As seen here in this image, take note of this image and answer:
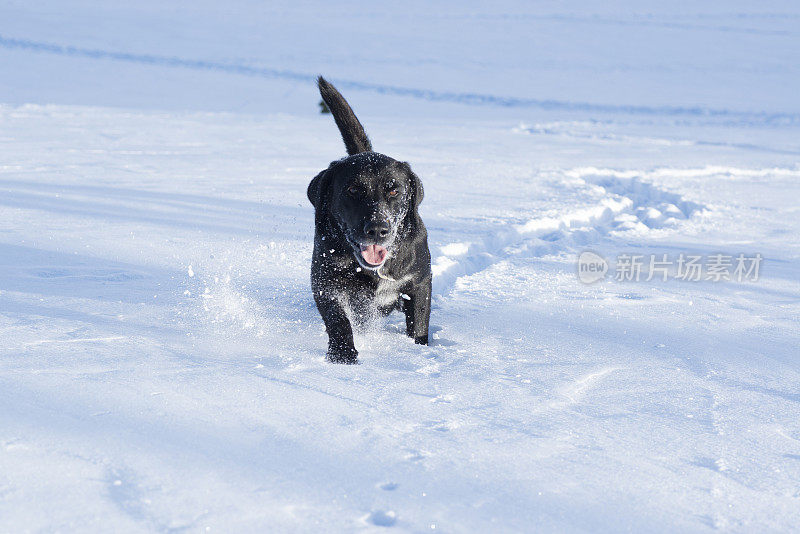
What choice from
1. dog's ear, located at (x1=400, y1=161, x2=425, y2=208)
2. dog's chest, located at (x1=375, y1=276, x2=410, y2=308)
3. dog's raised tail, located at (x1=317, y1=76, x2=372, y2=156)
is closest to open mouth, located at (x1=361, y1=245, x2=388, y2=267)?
dog's chest, located at (x1=375, y1=276, x2=410, y2=308)

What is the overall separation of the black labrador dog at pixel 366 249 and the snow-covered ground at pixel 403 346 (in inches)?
5.1

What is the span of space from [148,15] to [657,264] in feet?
97.4

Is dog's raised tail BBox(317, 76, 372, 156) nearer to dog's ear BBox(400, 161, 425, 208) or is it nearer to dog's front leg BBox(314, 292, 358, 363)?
dog's ear BBox(400, 161, 425, 208)

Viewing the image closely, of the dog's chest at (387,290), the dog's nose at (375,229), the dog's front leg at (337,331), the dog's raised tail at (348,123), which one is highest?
the dog's raised tail at (348,123)

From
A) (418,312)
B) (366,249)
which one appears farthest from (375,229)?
(418,312)

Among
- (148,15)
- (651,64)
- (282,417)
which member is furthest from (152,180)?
(148,15)

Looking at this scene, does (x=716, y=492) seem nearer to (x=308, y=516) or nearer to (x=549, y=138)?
(x=308, y=516)

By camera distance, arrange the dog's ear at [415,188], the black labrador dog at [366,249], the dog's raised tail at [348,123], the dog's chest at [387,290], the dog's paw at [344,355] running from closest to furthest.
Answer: the dog's paw at [344,355], the black labrador dog at [366,249], the dog's chest at [387,290], the dog's ear at [415,188], the dog's raised tail at [348,123]

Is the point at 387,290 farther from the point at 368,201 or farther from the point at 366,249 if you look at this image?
the point at 368,201

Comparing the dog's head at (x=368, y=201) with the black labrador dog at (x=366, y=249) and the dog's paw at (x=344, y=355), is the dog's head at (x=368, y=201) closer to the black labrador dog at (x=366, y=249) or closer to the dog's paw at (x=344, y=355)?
the black labrador dog at (x=366, y=249)

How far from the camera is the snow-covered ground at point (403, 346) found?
5.28 ft

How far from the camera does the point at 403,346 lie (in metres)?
2.90

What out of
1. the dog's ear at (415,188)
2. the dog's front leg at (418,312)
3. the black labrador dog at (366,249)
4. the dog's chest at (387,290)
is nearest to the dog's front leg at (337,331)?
the black labrador dog at (366,249)

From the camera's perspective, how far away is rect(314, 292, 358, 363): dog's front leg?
262 cm
